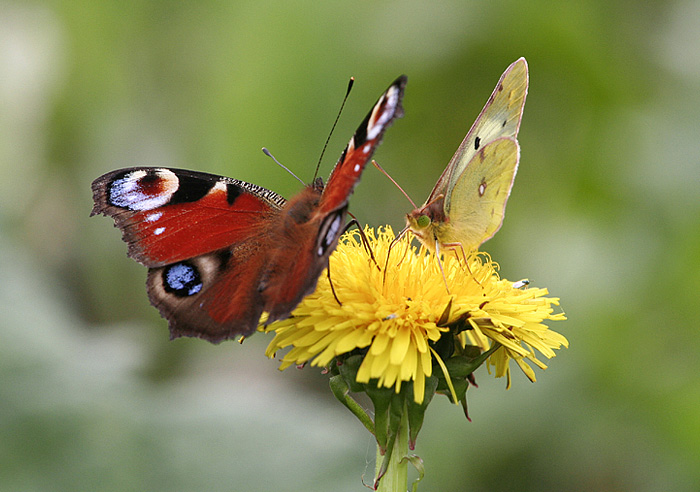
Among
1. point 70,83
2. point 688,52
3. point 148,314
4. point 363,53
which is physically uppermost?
point 688,52

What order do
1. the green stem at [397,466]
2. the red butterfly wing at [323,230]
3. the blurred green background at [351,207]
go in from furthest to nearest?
the blurred green background at [351,207] → the green stem at [397,466] → the red butterfly wing at [323,230]

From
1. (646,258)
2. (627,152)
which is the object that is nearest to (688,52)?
(627,152)

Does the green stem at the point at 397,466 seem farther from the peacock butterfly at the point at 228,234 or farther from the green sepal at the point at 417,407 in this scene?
the peacock butterfly at the point at 228,234

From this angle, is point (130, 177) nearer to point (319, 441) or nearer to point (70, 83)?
point (319, 441)

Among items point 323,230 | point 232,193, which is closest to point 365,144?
point 323,230

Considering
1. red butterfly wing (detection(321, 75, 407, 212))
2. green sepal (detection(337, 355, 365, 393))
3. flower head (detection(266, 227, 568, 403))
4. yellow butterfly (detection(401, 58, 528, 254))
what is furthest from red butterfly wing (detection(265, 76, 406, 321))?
yellow butterfly (detection(401, 58, 528, 254))

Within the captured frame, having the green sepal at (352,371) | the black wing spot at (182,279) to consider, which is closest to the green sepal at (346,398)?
the green sepal at (352,371)

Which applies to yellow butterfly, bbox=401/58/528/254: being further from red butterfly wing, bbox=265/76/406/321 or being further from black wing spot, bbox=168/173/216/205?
black wing spot, bbox=168/173/216/205
